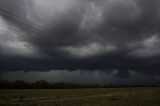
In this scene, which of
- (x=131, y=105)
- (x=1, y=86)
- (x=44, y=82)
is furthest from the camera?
(x=44, y=82)

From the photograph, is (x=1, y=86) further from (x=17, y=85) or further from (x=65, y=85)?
(x=65, y=85)

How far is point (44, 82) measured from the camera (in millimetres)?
175000

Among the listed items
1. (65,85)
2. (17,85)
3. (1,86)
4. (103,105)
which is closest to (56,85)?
(65,85)

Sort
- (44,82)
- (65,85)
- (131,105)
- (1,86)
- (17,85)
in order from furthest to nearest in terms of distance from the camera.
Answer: (65,85), (44,82), (17,85), (1,86), (131,105)

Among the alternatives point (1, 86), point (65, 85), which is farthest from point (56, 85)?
point (1, 86)

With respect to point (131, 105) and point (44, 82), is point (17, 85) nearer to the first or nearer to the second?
point (44, 82)

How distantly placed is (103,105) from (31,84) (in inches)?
5674

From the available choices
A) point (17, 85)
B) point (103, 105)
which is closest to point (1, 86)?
point (17, 85)

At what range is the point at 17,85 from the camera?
526ft

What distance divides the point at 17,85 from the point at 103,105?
137561 millimetres

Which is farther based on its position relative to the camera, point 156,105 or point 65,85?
point 65,85

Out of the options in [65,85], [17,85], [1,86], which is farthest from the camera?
[65,85]

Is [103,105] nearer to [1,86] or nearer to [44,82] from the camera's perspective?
[1,86]

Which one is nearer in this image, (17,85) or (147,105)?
(147,105)
